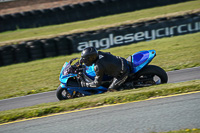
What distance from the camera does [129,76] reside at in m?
7.45

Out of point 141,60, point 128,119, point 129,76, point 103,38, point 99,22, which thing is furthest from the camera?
point 99,22

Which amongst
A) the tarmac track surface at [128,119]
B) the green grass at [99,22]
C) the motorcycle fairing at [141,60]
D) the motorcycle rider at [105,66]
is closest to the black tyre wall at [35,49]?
the green grass at [99,22]

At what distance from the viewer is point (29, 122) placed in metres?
6.18

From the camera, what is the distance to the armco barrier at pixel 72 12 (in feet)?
81.9

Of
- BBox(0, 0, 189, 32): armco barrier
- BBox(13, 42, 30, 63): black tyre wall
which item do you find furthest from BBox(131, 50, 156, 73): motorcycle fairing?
BBox(0, 0, 189, 32): armco barrier

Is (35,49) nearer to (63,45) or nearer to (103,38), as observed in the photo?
(63,45)

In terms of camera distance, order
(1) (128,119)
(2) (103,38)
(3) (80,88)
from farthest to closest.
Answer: (2) (103,38) → (3) (80,88) → (1) (128,119)

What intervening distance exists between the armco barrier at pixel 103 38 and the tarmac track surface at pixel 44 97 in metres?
6.37

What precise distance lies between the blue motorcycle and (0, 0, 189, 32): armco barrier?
59.2 ft

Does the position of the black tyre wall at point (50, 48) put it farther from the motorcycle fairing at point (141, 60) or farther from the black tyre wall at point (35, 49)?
the motorcycle fairing at point (141, 60)

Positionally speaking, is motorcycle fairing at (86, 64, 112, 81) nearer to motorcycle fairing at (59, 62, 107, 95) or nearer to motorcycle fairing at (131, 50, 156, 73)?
motorcycle fairing at (59, 62, 107, 95)

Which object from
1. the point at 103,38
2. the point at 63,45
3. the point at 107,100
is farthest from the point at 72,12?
the point at 107,100

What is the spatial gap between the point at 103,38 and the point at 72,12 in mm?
10683

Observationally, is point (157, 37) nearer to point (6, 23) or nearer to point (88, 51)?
point (88, 51)
